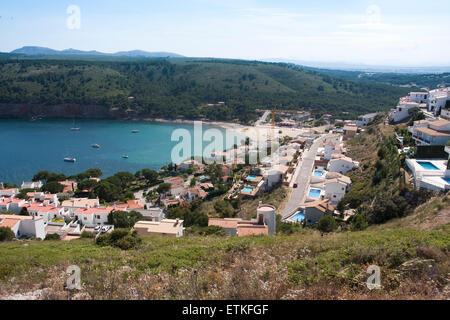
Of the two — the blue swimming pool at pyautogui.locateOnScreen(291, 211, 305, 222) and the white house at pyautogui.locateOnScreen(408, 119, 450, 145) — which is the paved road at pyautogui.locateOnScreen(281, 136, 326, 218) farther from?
the white house at pyautogui.locateOnScreen(408, 119, 450, 145)

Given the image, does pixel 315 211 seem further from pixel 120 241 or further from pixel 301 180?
pixel 120 241

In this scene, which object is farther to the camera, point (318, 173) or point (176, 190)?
point (176, 190)

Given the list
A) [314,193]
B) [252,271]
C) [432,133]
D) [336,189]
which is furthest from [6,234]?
[432,133]

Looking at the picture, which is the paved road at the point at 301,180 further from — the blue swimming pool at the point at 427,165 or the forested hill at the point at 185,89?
the forested hill at the point at 185,89

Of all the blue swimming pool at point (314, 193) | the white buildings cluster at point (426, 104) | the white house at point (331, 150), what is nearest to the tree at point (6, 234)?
the blue swimming pool at point (314, 193)

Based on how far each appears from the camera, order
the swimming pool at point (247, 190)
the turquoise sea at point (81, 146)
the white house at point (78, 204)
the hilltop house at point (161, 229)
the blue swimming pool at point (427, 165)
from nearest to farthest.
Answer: the hilltop house at point (161, 229)
the blue swimming pool at point (427, 165)
the white house at point (78, 204)
the swimming pool at point (247, 190)
the turquoise sea at point (81, 146)

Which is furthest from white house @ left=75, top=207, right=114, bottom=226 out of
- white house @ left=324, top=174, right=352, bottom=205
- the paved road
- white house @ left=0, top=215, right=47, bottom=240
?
white house @ left=324, top=174, right=352, bottom=205

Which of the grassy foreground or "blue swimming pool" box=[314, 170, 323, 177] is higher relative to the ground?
the grassy foreground
